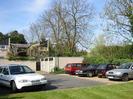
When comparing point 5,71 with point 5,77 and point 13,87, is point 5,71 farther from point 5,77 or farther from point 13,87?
point 13,87

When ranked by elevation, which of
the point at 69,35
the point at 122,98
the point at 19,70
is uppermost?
the point at 69,35

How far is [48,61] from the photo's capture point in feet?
159

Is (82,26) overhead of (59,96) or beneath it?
overhead

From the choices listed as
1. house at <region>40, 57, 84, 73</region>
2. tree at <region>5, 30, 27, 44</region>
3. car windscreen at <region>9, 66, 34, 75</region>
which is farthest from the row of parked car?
tree at <region>5, 30, 27, 44</region>

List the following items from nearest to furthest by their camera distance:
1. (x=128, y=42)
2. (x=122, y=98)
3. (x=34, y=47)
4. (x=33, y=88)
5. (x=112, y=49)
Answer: (x=122, y=98)
(x=33, y=88)
(x=128, y=42)
(x=112, y=49)
(x=34, y=47)

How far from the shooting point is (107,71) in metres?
30.0

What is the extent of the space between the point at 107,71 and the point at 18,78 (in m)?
13.2

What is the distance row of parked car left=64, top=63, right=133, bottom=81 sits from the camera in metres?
27.1

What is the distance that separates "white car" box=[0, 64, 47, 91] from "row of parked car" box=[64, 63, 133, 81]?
9.71 m

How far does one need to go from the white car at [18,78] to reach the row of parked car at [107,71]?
971cm

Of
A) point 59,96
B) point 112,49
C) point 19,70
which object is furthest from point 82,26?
point 59,96

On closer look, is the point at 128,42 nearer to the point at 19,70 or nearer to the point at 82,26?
the point at 82,26

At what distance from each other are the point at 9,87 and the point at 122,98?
25.4 feet

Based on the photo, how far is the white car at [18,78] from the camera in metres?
18.5
